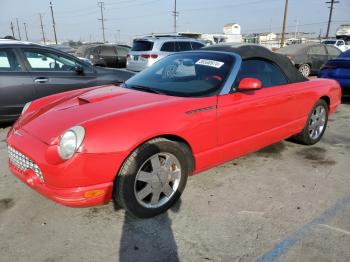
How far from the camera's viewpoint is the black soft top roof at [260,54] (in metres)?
3.78

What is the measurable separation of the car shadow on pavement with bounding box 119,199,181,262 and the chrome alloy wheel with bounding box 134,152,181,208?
17cm

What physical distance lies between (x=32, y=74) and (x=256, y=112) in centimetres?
388

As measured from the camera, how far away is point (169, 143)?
2.85 metres

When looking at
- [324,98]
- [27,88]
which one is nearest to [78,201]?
[27,88]

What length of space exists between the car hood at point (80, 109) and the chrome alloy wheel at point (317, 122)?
8.34 ft

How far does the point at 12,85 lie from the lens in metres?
5.31

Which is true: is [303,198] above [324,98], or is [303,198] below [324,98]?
below

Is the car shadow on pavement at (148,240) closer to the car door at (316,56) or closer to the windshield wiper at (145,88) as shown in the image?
the windshield wiper at (145,88)

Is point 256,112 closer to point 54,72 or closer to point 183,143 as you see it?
point 183,143

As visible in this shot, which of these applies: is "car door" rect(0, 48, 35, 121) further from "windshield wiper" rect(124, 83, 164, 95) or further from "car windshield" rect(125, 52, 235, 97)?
"windshield wiper" rect(124, 83, 164, 95)

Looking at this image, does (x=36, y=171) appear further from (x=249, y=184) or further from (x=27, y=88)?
(x=27, y=88)

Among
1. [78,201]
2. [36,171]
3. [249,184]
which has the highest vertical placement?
[36,171]

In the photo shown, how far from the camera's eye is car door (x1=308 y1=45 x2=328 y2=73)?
1318 centimetres

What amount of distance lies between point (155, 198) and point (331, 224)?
60.8 inches
